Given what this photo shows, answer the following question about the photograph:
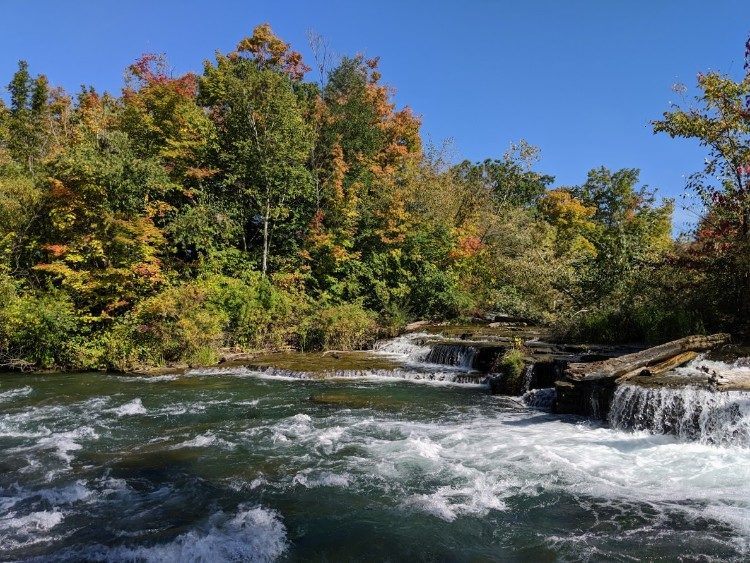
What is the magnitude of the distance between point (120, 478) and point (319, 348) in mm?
11772

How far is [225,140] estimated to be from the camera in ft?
71.9

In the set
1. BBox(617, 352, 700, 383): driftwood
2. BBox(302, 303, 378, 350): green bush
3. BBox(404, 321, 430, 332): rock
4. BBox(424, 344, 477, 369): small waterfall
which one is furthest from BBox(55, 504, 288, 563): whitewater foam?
BBox(404, 321, 430, 332): rock

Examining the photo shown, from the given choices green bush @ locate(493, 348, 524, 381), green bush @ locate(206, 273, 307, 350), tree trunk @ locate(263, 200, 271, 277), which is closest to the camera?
green bush @ locate(493, 348, 524, 381)

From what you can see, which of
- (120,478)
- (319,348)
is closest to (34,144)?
(319,348)

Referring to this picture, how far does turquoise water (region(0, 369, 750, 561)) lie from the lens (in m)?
5.11

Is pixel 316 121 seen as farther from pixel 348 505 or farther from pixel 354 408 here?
pixel 348 505

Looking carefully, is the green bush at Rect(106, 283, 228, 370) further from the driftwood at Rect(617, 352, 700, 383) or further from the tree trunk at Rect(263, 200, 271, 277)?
the driftwood at Rect(617, 352, 700, 383)

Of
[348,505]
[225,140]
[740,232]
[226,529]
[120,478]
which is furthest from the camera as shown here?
[225,140]

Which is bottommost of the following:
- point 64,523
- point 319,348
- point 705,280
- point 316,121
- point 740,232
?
point 64,523

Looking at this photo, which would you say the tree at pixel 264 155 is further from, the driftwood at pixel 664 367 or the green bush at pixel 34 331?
the driftwood at pixel 664 367

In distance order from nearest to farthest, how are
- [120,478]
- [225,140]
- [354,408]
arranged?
[120,478] → [354,408] → [225,140]

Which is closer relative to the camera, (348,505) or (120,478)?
(348,505)

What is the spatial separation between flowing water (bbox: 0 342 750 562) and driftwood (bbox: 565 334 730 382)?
0.96 metres

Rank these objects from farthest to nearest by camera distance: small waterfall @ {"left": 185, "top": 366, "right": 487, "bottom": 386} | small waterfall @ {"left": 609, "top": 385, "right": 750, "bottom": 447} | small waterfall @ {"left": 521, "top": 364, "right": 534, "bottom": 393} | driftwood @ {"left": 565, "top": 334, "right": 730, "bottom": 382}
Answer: small waterfall @ {"left": 185, "top": 366, "right": 487, "bottom": 386}
small waterfall @ {"left": 521, "top": 364, "right": 534, "bottom": 393}
driftwood @ {"left": 565, "top": 334, "right": 730, "bottom": 382}
small waterfall @ {"left": 609, "top": 385, "right": 750, "bottom": 447}
